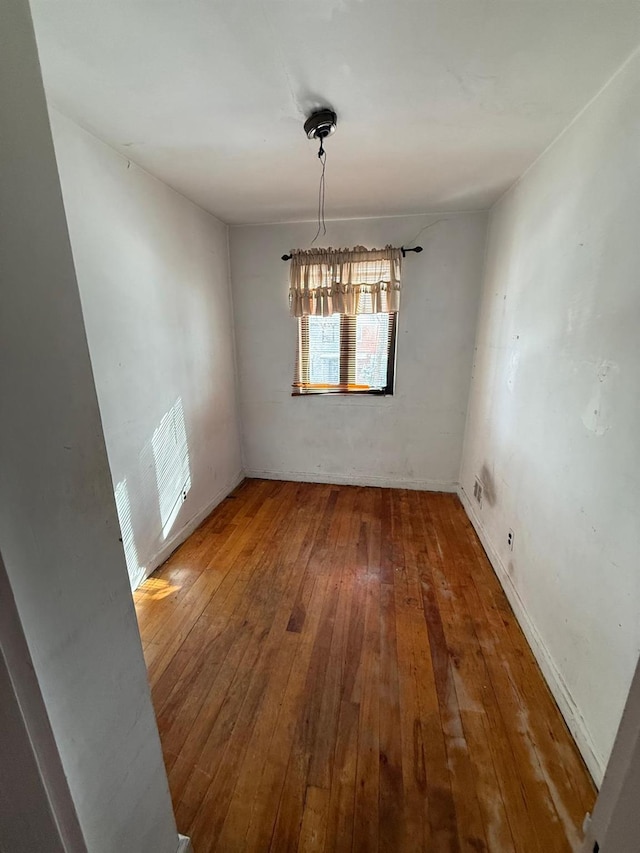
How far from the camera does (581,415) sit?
50.6 inches

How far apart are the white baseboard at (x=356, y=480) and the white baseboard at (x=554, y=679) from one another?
0.99 metres

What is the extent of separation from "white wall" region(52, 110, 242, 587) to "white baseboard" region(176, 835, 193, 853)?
1.25 meters

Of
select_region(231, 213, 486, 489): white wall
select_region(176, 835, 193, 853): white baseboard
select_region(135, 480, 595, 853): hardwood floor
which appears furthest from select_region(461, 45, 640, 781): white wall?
select_region(176, 835, 193, 853): white baseboard

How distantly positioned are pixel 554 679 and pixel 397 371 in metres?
2.23

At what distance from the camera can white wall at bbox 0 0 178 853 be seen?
1.57 feet

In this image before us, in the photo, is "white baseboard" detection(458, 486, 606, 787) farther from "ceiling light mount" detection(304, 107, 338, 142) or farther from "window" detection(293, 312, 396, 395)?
"ceiling light mount" detection(304, 107, 338, 142)

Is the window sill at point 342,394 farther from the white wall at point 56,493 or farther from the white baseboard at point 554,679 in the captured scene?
the white wall at point 56,493

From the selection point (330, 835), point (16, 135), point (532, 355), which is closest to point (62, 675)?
point (16, 135)

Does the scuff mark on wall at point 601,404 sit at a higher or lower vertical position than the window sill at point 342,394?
higher

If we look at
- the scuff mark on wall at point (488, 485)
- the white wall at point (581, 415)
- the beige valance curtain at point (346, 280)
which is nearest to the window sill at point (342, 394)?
the beige valance curtain at point (346, 280)

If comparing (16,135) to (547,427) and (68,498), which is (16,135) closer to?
(68,498)

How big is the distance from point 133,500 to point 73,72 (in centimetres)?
183

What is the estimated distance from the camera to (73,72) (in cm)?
115

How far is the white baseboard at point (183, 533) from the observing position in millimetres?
A: 2127
